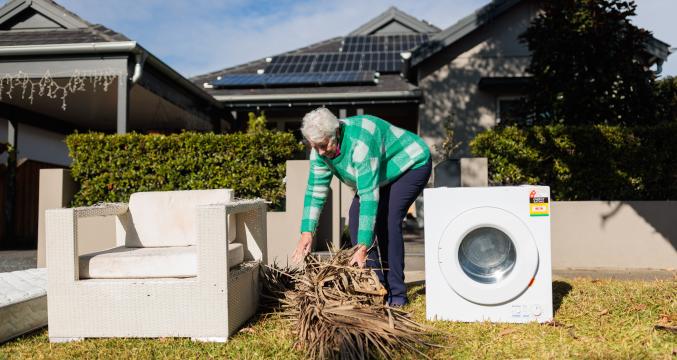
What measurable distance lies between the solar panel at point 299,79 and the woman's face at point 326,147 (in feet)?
25.0

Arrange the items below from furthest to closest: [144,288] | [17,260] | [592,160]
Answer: [17,260] → [592,160] → [144,288]

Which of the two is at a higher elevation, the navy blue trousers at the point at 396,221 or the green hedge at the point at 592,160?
the green hedge at the point at 592,160

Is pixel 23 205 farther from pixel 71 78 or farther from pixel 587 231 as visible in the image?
pixel 587 231

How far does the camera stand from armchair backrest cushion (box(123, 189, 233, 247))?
3.57 m

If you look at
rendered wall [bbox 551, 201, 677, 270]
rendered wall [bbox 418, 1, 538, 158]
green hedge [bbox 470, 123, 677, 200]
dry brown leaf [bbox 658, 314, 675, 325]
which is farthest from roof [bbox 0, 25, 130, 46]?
dry brown leaf [bbox 658, 314, 675, 325]

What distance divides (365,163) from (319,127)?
13.9 inches

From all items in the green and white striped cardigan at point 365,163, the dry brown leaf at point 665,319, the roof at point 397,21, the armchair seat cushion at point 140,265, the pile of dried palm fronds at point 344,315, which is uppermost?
the roof at point 397,21

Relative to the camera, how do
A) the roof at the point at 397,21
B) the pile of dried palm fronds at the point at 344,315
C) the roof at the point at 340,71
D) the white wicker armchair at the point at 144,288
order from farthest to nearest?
the roof at the point at 397,21, the roof at the point at 340,71, the white wicker armchair at the point at 144,288, the pile of dried palm fronds at the point at 344,315

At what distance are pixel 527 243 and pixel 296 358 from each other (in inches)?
63.3

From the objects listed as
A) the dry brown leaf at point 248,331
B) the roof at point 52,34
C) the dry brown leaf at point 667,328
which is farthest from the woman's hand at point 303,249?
the roof at point 52,34

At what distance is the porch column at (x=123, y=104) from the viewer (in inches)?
277

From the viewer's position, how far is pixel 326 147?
3.06 m

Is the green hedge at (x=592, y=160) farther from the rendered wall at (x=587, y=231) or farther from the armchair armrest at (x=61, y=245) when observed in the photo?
the armchair armrest at (x=61, y=245)

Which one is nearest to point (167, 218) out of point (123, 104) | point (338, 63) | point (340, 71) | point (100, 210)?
point (100, 210)
